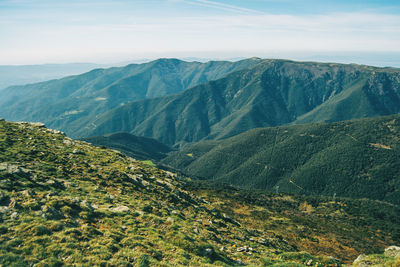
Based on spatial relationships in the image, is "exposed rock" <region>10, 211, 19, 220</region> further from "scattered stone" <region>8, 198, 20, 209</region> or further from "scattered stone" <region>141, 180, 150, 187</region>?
"scattered stone" <region>141, 180, 150, 187</region>

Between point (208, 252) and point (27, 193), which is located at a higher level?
point (27, 193)

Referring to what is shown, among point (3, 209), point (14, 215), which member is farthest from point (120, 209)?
point (3, 209)

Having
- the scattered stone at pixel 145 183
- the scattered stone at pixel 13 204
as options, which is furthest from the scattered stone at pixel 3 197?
the scattered stone at pixel 145 183

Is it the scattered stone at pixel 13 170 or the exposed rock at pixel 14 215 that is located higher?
the scattered stone at pixel 13 170

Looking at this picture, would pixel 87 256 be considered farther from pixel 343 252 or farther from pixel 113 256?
pixel 343 252

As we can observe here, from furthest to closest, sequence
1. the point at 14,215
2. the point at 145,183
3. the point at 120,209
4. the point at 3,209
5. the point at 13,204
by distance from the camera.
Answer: the point at 145,183 → the point at 120,209 → the point at 13,204 → the point at 3,209 → the point at 14,215

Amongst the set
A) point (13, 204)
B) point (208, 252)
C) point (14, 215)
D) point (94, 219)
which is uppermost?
point (13, 204)

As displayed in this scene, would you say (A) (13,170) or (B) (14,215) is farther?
(A) (13,170)

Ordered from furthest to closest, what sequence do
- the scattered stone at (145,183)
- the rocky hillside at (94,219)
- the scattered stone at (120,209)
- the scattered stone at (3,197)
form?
the scattered stone at (145,183), the scattered stone at (120,209), the scattered stone at (3,197), the rocky hillside at (94,219)

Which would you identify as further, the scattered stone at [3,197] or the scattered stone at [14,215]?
the scattered stone at [3,197]

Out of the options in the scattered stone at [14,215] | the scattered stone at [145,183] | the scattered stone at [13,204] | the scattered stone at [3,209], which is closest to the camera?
the scattered stone at [14,215]

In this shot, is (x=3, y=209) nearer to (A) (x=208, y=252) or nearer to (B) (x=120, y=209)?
(B) (x=120, y=209)

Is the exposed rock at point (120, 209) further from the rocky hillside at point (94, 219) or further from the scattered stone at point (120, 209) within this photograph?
the rocky hillside at point (94, 219)
